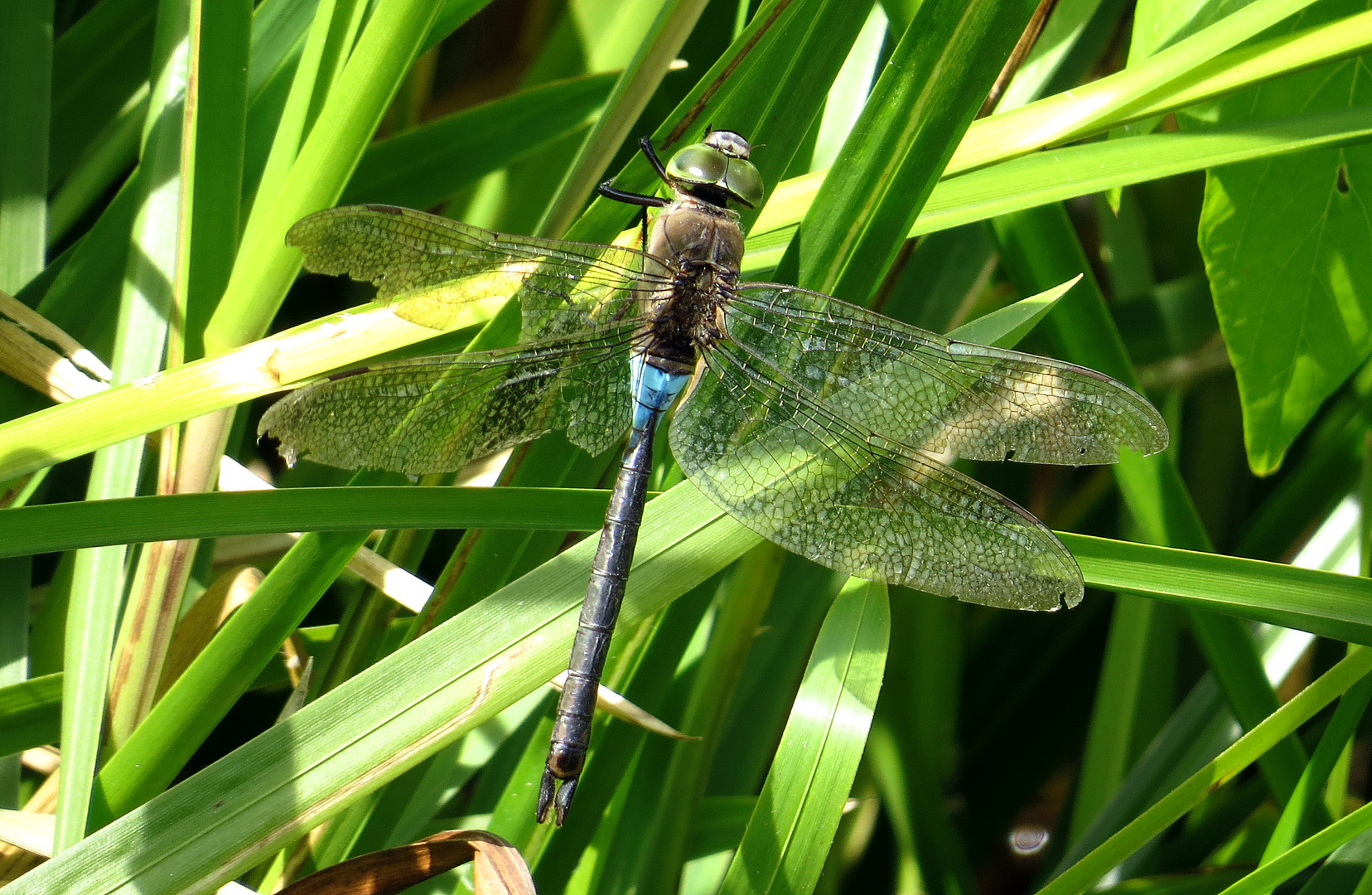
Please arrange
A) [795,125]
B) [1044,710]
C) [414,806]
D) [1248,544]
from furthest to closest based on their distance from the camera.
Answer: [1044,710] < [1248,544] < [414,806] < [795,125]

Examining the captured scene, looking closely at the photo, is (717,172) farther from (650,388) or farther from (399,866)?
(399,866)

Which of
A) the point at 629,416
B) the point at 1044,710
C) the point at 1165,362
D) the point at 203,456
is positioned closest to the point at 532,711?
the point at 629,416

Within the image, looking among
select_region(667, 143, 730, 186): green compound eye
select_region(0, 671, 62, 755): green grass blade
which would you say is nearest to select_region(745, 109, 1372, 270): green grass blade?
select_region(667, 143, 730, 186): green compound eye

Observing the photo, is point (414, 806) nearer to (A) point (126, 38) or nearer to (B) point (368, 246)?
(B) point (368, 246)

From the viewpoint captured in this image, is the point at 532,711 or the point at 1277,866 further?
the point at 532,711

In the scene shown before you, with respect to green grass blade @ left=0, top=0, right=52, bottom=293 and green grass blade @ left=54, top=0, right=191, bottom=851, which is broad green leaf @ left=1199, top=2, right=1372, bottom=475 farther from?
green grass blade @ left=0, top=0, right=52, bottom=293

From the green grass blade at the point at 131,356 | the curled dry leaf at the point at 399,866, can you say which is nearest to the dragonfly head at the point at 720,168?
the green grass blade at the point at 131,356
